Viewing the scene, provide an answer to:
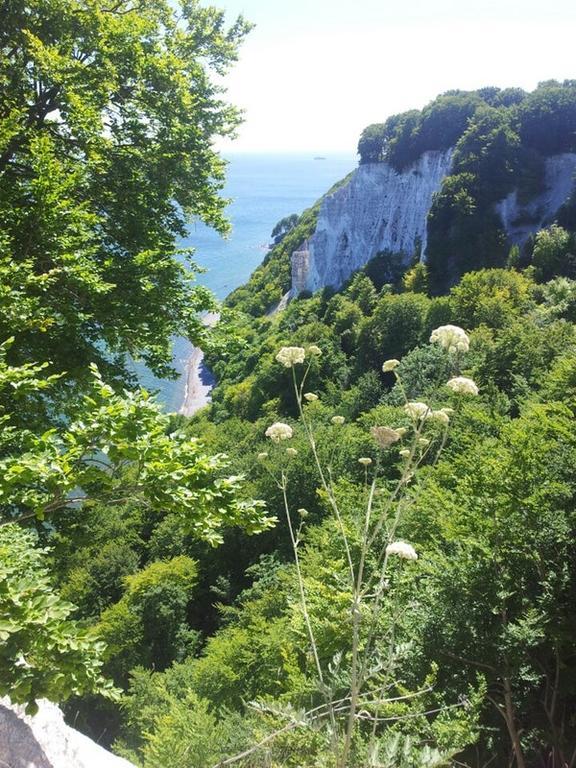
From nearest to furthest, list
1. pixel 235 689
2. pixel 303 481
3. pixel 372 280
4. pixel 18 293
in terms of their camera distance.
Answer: pixel 18 293
pixel 235 689
pixel 303 481
pixel 372 280

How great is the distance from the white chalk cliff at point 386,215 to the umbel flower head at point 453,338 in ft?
170

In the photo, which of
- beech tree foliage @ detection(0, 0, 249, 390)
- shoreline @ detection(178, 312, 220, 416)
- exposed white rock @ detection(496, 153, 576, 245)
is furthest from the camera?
shoreline @ detection(178, 312, 220, 416)

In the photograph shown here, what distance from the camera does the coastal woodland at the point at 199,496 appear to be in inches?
170

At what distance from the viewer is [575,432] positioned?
33.9 feet

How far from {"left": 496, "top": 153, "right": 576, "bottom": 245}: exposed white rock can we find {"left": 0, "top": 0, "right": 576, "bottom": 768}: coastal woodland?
104 feet

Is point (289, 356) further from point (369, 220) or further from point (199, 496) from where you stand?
point (369, 220)

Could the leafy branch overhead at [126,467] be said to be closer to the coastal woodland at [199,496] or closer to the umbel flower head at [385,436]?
the coastal woodland at [199,496]

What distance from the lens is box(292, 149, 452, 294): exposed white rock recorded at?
6147cm

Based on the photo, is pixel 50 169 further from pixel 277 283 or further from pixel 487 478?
pixel 277 283

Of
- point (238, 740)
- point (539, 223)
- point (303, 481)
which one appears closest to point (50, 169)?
point (238, 740)

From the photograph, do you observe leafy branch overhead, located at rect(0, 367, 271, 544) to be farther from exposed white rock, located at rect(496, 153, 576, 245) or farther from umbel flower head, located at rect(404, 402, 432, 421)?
exposed white rock, located at rect(496, 153, 576, 245)

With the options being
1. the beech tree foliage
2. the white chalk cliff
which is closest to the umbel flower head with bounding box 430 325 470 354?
the beech tree foliage

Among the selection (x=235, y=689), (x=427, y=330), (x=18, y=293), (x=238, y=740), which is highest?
(x=18, y=293)

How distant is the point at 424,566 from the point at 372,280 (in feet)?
181
